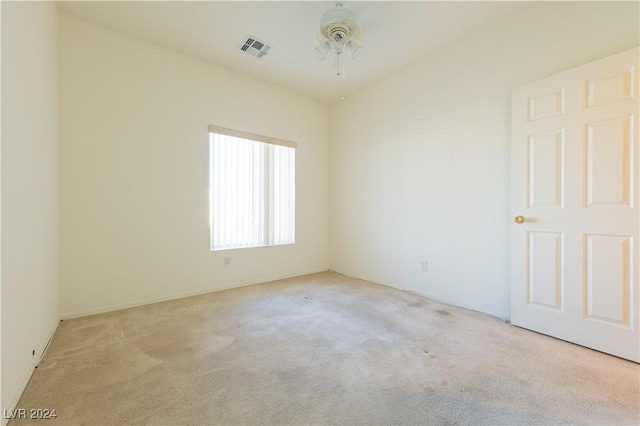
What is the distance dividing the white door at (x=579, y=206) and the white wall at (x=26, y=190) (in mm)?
3549

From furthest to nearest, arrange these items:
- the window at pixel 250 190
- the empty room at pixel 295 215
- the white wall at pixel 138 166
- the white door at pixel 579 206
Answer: the window at pixel 250 190
the white wall at pixel 138 166
the white door at pixel 579 206
the empty room at pixel 295 215

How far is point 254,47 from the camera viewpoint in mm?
3008

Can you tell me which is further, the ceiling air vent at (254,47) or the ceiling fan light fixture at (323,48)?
the ceiling air vent at (254,47)

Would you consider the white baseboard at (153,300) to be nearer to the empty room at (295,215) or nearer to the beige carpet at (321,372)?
the empty room at (295,215)

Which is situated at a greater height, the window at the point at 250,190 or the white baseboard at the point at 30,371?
the window at the point at 250,190

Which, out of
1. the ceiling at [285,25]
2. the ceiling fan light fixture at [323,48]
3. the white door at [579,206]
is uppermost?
the ceiling at [285,25]

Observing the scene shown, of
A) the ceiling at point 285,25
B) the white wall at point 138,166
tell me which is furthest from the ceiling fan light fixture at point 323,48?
the white wall at point 138,166

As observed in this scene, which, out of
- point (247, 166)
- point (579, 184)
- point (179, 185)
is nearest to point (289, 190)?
point (247, 166)

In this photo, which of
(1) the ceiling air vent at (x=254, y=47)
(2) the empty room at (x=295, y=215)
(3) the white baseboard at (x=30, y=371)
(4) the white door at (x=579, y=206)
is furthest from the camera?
(1) the ceiling air vent at (x=254, y=47)

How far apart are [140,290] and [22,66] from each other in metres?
2.16

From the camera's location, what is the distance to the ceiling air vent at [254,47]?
2.88 meters

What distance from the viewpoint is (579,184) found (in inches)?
81.3

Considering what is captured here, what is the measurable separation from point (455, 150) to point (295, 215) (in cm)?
240

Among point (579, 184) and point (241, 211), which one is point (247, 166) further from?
point (579, 184)
